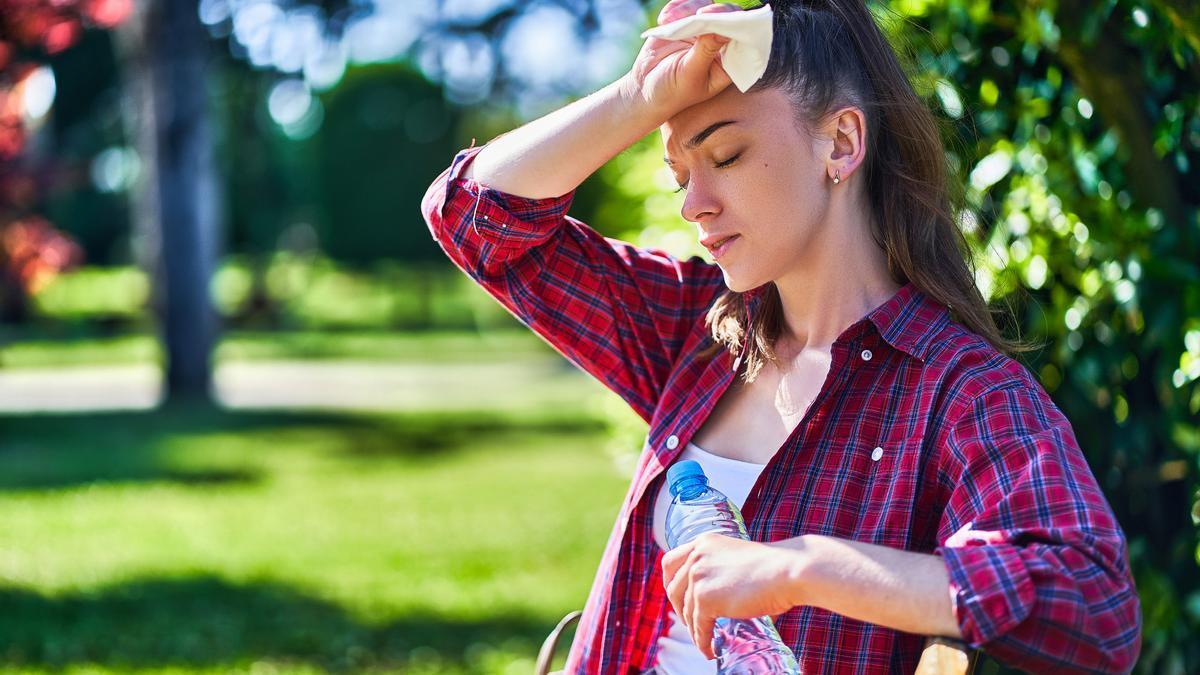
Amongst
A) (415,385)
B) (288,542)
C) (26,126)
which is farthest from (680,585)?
(415,385)

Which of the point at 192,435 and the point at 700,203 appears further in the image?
the point at 192,435

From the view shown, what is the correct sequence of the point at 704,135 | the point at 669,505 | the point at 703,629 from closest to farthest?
1. the point at 703,629
2. the point at 704,135
3. the point at 669,505

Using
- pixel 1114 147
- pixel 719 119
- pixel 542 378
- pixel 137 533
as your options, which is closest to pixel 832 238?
pixel 719 119

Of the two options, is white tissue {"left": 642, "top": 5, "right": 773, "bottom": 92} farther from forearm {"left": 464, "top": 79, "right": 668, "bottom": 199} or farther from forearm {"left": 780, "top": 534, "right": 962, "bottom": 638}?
forearm {"left": 780, "top": 534, "right": 962, "bottom": 638}

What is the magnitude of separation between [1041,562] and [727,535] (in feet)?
1.32

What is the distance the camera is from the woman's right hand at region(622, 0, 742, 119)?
1.64 meters

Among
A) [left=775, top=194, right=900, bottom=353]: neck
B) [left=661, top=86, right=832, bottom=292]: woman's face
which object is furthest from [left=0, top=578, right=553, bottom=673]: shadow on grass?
[left=661, top=86, right=832, bottom=292]: woman's face

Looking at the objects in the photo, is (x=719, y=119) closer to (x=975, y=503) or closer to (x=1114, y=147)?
(x=975, y=503)

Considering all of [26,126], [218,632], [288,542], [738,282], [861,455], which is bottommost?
[218,632]

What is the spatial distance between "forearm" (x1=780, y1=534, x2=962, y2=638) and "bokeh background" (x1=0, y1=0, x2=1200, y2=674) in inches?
17.3

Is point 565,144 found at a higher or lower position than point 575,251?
higher

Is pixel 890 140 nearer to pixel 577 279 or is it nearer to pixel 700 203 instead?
pixel 700 203

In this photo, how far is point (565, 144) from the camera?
1883 millimetres

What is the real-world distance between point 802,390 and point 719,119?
0.42 meters
